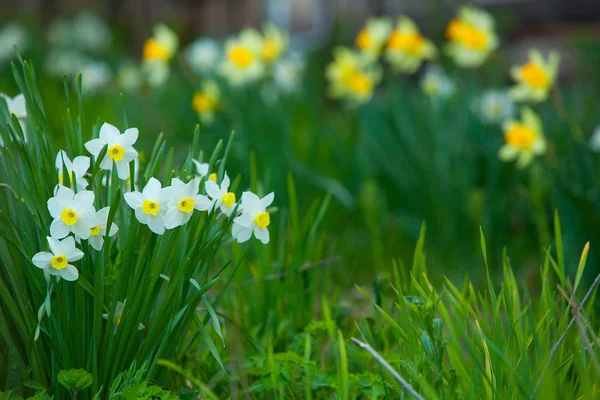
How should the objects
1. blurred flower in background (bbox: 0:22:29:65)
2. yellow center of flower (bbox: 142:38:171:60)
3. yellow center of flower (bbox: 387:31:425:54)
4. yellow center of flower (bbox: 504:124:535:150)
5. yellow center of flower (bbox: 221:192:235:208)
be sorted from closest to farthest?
yellow center of flower (bbox: 221:192:235:208), yellow center of flower (bbox: 504:124:535:150), yellow center of flower (bbox: 387:31:425:54), yellow center of flower (bbox: 142:38:171:60), blurred flower in background (bbox: 0:22:29:65)

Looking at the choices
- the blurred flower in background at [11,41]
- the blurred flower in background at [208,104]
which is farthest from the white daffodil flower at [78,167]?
the blurred flower in background at [11,41]

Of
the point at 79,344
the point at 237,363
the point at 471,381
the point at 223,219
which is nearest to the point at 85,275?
the point at 79,344

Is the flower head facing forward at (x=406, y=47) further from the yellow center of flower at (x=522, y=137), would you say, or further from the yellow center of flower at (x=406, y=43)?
the yellow center of flower at (x=522, y=137)

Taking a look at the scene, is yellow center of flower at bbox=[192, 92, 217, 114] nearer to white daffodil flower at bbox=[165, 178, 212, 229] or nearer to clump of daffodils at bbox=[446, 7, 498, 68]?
clump of daffodils at bbox=[446, 7, 498, 68]

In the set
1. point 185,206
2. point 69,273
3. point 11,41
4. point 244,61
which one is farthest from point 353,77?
point 11,41

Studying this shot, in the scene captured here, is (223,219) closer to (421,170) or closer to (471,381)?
(471,381)

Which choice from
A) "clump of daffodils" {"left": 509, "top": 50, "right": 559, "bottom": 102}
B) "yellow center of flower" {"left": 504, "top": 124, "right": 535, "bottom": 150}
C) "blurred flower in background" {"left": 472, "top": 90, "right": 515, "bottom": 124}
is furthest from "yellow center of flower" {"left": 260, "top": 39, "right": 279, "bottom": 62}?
"yellow center of flower" {"left": 504, "top": 124, "right": 535, "bottom": 150}

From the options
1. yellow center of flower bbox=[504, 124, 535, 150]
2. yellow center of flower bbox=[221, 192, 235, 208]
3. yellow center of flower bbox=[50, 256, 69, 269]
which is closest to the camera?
yellow center of flower bbox=[50, 256, 69, 269]
